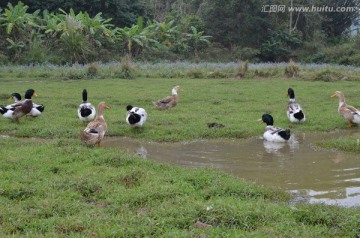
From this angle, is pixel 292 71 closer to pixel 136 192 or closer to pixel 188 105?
pixel 188 105

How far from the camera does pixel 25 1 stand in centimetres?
3953

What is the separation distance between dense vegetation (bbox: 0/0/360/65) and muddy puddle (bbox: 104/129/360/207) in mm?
22102

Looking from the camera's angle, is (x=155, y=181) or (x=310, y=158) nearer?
(x=155, y=181)

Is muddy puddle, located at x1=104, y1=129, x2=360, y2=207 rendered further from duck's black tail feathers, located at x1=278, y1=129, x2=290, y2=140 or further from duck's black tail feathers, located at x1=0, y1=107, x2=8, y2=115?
duck's black tail feathers, located at x1=0, y1=107, x2=8, y2=115

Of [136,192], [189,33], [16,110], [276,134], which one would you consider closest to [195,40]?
[189,33]

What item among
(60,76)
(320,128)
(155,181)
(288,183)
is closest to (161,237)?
(155,181)

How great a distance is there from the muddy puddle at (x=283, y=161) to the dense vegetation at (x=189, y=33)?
22.1 meters

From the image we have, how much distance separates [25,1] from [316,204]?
123ft

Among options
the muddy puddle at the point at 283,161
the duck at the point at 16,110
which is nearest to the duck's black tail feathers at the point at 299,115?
the muddy puddle at the point at 283,161

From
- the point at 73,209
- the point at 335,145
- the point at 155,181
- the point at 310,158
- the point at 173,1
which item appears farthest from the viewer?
the point at 173,1

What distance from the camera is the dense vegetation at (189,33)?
3241cm

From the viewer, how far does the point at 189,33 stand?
4138 centimetres

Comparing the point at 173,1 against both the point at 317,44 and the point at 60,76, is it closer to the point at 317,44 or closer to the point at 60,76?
the point at 317,44

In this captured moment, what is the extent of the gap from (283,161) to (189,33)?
33199 millimetres
